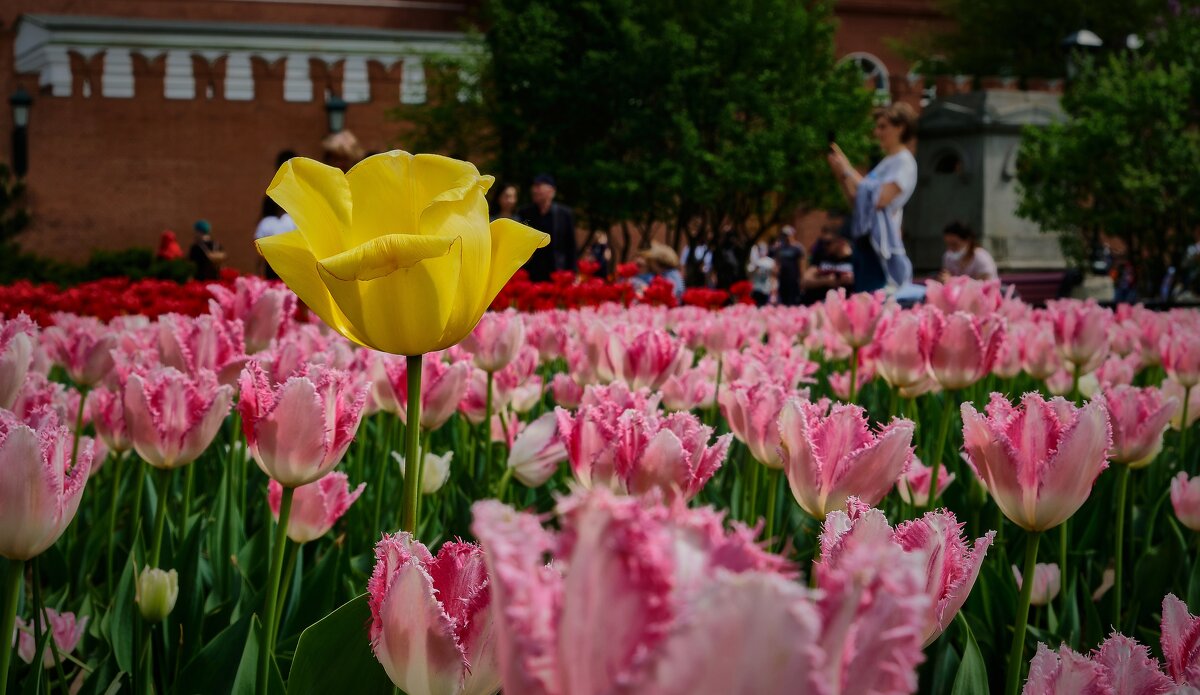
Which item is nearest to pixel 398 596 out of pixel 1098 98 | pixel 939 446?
pixel 939 446

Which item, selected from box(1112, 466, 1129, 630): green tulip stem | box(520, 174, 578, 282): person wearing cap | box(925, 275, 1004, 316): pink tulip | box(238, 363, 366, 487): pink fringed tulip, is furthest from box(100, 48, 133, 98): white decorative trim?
box(238, 363, 366, 487): pink fringed tulip

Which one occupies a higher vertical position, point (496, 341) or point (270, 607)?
point (496, 341)

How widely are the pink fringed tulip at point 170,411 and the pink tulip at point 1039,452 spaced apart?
0.83m

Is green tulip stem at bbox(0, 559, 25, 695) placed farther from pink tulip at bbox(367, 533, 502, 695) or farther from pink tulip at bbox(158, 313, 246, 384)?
pink tulip at bbox(158, 313, 246, 384)

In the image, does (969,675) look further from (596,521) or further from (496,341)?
(496,341)

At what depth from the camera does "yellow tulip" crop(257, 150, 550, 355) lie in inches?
33.9

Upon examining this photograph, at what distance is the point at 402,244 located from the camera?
84 cm

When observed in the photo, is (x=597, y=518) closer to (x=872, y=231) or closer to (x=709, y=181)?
(x=872, y=231)

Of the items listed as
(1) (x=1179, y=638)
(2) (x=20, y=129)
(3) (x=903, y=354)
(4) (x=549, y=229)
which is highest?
(2) (x=20, y=129)

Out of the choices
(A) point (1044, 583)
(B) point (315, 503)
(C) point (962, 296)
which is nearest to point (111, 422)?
(B) point (315, 503)

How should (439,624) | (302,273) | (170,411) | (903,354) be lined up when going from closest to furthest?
(439,624) → (302,273) → (170,411) → (903,354)

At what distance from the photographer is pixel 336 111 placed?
2252cm

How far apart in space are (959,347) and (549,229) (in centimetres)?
631

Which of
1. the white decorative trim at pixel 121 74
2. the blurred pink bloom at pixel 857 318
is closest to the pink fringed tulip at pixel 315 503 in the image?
the blurred pink bloom at pixel 857 318
